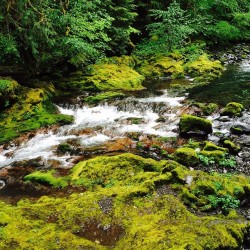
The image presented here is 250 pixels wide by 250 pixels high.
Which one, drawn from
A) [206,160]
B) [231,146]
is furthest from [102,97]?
[206,160]

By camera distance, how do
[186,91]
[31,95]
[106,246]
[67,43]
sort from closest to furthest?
[106,246]
[31,95]
[67,43]
[186,91]

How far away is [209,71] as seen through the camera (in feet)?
62.1

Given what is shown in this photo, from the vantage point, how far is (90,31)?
15664mm

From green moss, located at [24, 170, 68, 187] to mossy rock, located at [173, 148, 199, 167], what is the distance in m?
3.00

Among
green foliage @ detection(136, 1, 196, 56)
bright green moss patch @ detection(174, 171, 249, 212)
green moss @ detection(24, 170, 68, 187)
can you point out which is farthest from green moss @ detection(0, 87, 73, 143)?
green foliage @ detection(136, 1, 196, 56)

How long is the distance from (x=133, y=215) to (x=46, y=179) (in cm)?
284

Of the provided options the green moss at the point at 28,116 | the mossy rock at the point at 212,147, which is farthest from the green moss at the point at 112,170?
the green moss at the point at 28,116

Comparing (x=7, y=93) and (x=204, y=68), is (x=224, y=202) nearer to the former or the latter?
(x=7, y=93)

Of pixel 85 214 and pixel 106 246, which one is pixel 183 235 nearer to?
pixel 106 246

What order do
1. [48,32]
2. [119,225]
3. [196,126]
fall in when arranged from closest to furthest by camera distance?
[119,225], [196,126], [48,32]

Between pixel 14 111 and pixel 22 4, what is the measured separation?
4.11m

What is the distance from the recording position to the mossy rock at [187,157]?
8.05 meters

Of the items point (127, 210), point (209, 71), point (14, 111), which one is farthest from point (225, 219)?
point (209, 71)

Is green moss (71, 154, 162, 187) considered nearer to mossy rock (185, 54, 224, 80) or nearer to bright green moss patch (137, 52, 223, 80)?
bright green moss patch (137, 52, 223, 80)
